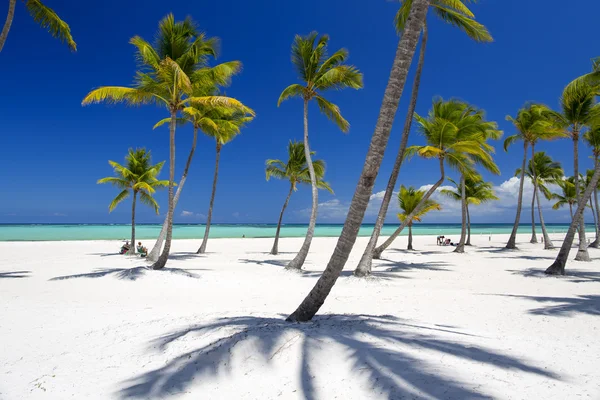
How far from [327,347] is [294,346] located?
0.39 meters

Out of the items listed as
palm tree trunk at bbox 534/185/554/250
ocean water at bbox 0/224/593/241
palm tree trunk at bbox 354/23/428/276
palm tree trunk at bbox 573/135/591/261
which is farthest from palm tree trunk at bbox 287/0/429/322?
ocean water at bbox 0/224/593/241

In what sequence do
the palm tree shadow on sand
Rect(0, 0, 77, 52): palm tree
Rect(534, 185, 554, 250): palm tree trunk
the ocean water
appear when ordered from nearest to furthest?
the palm tree shadow on sand, Rect(0, 0, 77, 52): palm tree, Rect(534, 185, 554, 250): palm tree trunk, the ocean water

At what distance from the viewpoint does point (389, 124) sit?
4.67 metres

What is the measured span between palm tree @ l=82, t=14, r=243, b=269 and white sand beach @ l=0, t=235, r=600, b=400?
5.31 m

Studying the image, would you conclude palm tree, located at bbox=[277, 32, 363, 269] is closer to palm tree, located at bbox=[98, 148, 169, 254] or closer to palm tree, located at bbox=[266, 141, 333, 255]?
palm tree, located at bbox=[266, 141, 333, 255]

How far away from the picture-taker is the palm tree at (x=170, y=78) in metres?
11.4

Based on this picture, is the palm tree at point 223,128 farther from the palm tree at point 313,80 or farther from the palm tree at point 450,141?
the palm tree at point 450,141

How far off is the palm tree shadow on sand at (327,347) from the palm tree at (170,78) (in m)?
8.47

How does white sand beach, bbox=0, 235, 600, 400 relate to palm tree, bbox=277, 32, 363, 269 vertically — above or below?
below

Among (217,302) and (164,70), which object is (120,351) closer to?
(217,302)

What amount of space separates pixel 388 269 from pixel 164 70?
36.5 feet

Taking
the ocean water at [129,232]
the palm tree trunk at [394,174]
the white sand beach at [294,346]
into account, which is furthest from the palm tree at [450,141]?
the ocean water at [129,232]

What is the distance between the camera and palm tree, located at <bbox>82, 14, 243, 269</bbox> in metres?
11.4

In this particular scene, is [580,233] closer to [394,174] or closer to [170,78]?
[394,174]
